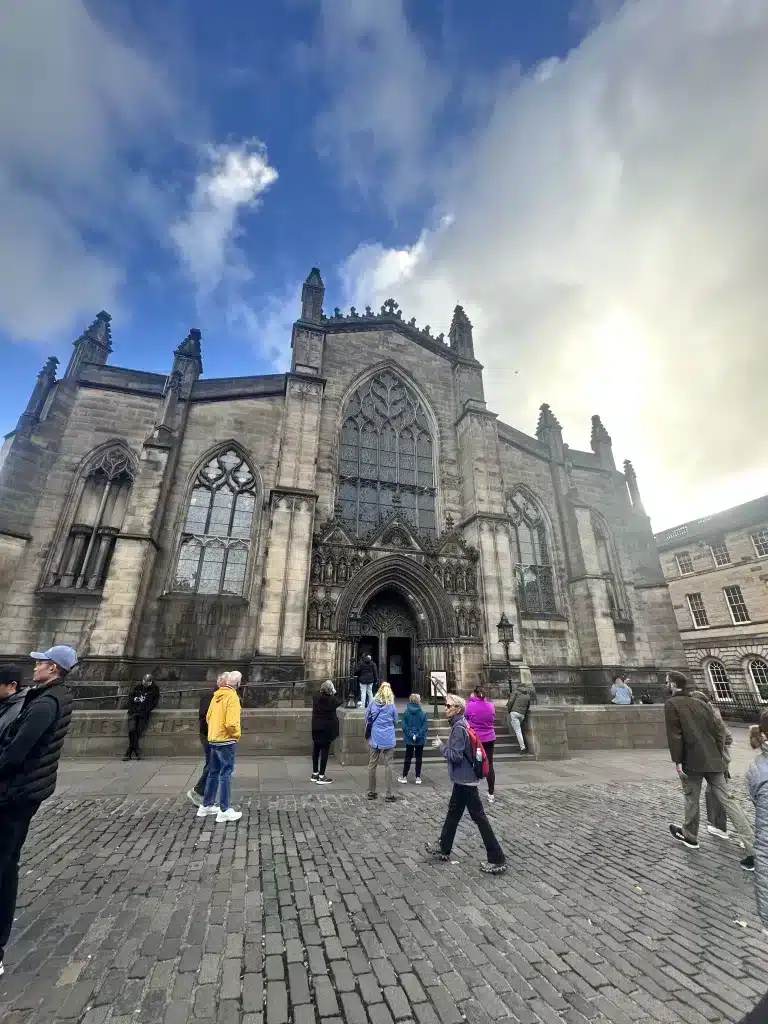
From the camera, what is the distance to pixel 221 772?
566 cm

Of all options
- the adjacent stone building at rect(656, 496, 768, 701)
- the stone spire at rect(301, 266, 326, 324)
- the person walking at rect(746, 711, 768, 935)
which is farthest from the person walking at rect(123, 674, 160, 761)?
the adjacent stone building at rect(656, 496, 768, 701)

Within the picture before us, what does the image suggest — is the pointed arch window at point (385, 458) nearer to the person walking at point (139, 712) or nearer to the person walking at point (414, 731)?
the person walking at point (139, 712)

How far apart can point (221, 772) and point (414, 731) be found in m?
3.62

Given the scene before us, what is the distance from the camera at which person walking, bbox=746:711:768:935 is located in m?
2.83

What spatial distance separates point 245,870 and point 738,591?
108 feet

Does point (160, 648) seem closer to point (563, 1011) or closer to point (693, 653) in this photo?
point (563, 1011)

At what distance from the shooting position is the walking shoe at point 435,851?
4.42 meters

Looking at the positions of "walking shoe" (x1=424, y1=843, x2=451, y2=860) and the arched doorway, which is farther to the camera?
the arched doorway

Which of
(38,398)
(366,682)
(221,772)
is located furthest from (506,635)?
(38,398)

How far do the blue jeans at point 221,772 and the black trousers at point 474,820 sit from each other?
116 inches

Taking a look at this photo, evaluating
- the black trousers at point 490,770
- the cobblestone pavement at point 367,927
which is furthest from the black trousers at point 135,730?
the black trousers at point 490,770

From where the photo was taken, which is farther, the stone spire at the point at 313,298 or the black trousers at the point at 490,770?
the stone spire at the point at 313,298

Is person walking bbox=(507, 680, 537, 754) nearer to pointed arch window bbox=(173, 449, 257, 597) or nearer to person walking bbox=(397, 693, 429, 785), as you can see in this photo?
person walking bbox=(397, 693, 429, 785)

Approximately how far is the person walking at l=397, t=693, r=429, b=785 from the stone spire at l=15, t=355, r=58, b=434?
14.7 m
